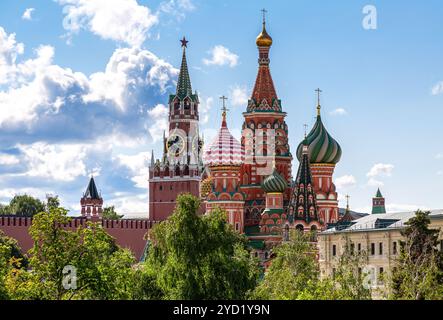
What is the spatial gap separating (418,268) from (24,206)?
285 ft

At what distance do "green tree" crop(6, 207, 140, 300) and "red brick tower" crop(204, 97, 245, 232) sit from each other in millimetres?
43033

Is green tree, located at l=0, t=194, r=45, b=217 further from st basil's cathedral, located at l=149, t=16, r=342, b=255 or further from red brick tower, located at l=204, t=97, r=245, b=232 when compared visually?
red brick tower, located at l=204, t=97, r=245, b=232

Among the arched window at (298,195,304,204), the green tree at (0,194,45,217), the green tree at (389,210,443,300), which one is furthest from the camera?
the green tree at (0,194,45,217)

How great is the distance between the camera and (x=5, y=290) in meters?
33.2

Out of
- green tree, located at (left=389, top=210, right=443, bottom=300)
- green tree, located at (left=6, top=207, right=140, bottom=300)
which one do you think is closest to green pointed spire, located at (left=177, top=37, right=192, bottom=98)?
green tree, located at (left=389, top=210, right=443, bottom=300)

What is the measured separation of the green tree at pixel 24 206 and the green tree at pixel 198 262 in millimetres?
73983

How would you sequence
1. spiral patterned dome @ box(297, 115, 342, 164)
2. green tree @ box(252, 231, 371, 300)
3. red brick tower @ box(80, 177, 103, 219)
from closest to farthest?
green tree @ box(252, 231, 371, 300)
spiral patterned dome @ box(297, 115, 342, 164)
red brick tower @ box(80, 177, 103, 219)

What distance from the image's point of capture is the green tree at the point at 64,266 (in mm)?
34556

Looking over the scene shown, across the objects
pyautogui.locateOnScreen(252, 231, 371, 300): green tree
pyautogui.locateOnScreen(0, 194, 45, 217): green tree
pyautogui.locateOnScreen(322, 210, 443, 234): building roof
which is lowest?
pyautogui.locateOnScreen(252, 231, 371, 300): green tree

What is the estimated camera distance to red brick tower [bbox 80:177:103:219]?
362 feet

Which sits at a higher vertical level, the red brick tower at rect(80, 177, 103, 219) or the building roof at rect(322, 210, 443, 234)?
the red brick tower at rect(80, 177, 103, 219)

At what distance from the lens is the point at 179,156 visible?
112750 millimetres
